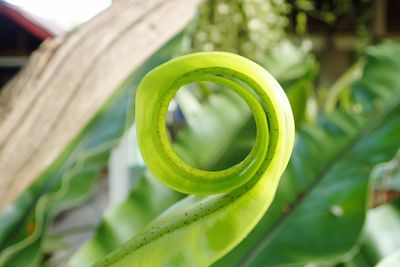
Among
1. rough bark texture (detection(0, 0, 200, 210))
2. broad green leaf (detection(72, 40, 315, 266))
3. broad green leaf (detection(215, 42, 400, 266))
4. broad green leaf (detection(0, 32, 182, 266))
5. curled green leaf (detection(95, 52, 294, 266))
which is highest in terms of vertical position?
curled green leaf (detection(95, 52, 294, 266))

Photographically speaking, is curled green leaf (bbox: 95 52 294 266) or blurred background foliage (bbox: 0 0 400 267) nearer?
curled green leaf (bbox: 95 52 294 266)

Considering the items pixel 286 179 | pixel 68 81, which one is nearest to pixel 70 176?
pixel 68 81

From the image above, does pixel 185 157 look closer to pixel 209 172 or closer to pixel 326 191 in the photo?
pixel 326 191

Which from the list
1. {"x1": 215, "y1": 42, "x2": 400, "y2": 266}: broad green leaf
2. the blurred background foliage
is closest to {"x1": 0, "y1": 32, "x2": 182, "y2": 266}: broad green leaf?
the blurred background foliage

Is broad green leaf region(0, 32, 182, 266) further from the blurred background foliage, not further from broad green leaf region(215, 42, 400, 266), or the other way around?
broad green leaf region(215, 42, 400, 266)

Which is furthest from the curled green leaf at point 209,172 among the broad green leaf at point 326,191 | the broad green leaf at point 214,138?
the broad green leaf at point 214,138

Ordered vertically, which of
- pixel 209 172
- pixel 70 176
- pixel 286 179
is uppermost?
pixel 209 172

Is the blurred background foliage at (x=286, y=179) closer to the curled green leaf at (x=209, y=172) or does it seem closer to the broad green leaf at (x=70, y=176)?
the broad green leaf at (x=70, y=176)
